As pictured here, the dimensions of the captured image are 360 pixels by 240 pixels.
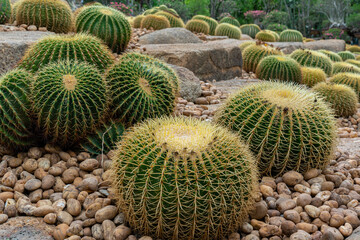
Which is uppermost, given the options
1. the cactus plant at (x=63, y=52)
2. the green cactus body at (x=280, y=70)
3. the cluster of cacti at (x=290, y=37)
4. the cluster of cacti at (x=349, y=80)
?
the cactus plant at (x=63, y=52)

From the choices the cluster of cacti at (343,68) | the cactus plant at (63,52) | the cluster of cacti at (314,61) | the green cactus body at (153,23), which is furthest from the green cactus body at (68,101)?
the cluster of cacti at (343,68)

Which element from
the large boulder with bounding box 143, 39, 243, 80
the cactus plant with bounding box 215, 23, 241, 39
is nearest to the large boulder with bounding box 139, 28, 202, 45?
the large boulder with bounding box 143, 39, 243, 80

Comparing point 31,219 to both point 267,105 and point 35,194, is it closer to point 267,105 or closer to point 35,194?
point 35,194

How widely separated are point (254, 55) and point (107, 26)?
13.3 ft

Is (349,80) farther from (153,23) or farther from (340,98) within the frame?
(153,23)

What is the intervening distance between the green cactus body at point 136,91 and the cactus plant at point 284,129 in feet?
2.23

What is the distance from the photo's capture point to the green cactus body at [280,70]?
6.87 m

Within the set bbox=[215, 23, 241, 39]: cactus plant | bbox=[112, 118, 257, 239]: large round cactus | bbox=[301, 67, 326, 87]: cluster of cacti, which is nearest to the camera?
bbox=[112, 118, 257, 239]: large round cactus

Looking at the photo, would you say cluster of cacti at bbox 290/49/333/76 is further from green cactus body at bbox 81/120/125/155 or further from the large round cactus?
the large round cactus

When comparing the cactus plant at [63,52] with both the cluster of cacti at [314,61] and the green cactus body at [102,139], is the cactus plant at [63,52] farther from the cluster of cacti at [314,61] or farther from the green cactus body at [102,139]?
the cluster of cacti at [314,61]

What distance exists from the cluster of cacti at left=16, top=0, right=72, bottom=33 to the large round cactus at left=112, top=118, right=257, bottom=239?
176 inches

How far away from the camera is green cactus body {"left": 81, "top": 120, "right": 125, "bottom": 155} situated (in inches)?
122

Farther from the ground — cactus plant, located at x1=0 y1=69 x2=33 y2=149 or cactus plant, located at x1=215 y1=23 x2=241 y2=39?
cactus plant, located at x1=0 y1=69 x2=33 y2=149

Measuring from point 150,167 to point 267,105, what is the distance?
133cm
